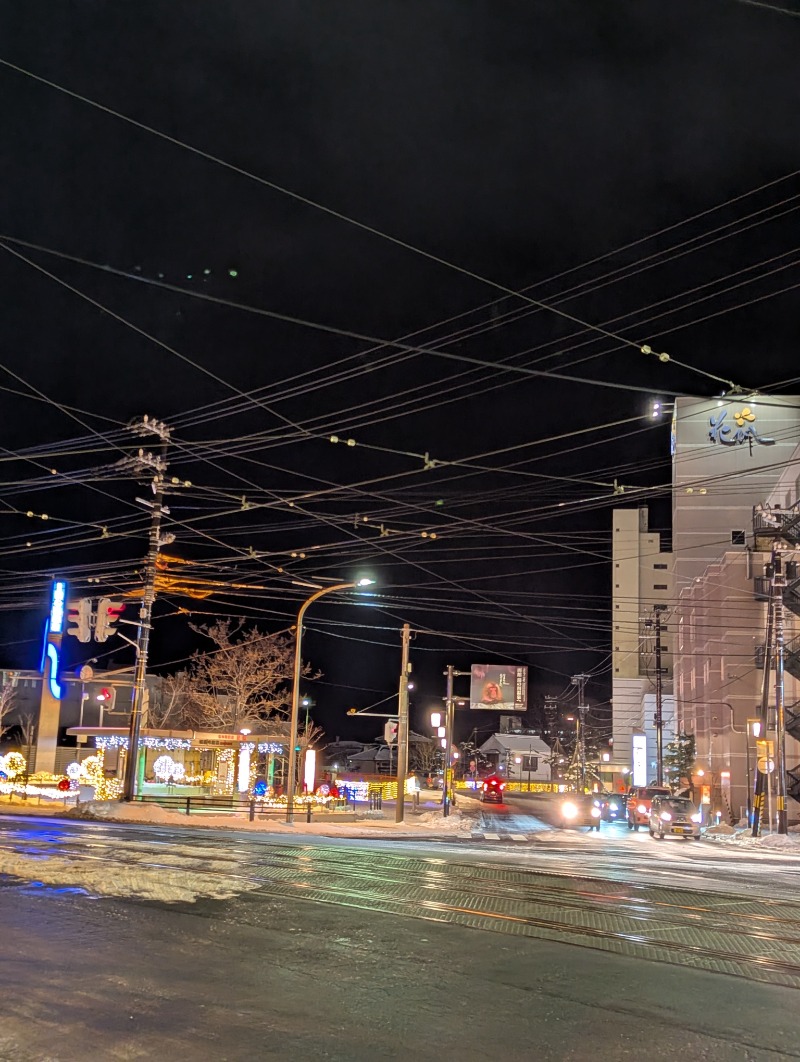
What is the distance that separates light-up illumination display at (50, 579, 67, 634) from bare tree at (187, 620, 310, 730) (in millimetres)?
18916

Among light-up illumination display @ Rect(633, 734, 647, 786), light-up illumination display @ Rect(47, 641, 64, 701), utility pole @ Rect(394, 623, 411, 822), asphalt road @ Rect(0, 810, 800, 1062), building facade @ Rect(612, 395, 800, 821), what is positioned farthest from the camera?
light-up illumination display @ Rect(633, 734, 647, 786)

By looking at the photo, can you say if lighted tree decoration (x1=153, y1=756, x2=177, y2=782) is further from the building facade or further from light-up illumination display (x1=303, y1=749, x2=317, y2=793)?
the building facade

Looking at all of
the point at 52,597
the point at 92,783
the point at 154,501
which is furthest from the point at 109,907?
the point at 92,783

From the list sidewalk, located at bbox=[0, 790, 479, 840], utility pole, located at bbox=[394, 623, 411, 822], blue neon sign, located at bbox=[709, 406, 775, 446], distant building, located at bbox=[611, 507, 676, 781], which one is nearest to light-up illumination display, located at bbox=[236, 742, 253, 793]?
sidewalk, located at bbox=[0, 790, 479, 840]

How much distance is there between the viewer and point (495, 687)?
55250 millimetres

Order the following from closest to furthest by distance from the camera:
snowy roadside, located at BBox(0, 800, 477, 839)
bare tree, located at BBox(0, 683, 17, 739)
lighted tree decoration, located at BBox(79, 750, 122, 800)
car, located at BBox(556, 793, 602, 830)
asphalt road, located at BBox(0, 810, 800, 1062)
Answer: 1. asphalt road, located at BBox(0, 810, 800, 1062)
2. snowy roadside, located at BBox(0, 800, 477, 839)
3. lighted tree decoration, located at BBox(79, 750, 122, 800)
4. car, located at BBox(556, 793, 602, 830)
5. bare tree, located at BBox(0, 683, 17, 739)

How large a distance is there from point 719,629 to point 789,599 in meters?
16.1

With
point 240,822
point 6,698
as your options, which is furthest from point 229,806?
point 6,698

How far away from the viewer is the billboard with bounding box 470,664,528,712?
54656 mm

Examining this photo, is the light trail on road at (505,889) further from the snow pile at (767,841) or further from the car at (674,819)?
the car at (674,819)

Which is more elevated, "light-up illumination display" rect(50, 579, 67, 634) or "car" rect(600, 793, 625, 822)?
"light-up illumination display" rect(50, 579, 67, 634)

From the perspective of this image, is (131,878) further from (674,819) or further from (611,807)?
(611,807)

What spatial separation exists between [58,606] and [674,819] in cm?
2379

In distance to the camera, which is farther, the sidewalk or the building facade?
the building facade
